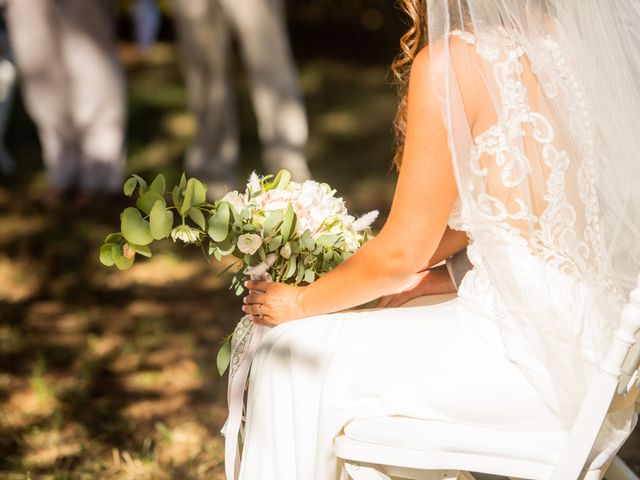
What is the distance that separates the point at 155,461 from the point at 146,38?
549 cm

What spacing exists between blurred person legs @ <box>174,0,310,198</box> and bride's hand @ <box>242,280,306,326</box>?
10.2 feet

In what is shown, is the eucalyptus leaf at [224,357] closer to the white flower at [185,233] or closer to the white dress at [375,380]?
the white dress at [375,380]

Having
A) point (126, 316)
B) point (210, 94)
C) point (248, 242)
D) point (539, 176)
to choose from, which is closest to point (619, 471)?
point (539, 176)

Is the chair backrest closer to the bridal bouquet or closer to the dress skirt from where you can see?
the dress skirt

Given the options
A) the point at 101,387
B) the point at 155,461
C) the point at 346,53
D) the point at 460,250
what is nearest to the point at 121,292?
the point at 101,387

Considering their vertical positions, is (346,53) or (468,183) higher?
(468,183)

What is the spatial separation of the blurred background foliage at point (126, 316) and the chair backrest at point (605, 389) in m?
1.25

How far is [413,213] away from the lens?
6.15ft

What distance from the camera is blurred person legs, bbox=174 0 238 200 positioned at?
17.7ft

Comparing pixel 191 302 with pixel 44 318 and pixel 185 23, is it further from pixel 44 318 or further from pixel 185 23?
pixel 185 23

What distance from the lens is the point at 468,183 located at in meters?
1.83

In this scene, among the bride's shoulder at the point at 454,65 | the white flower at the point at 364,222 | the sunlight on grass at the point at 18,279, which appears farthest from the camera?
the sunlight on grass at the point at 18,279

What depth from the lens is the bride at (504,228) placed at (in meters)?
1.84

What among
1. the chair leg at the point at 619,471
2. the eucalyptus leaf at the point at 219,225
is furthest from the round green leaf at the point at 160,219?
the chair leg at the point at 619,471
